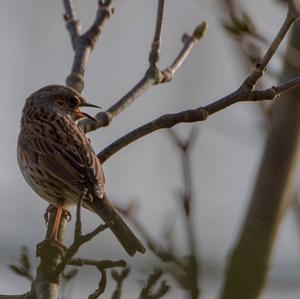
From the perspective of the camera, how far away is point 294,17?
518 centimetres

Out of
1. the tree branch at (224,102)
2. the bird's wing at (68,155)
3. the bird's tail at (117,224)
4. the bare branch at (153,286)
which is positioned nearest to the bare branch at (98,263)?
the bare branch at (153,286)

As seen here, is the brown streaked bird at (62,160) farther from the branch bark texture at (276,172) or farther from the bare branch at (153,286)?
the bare branch at (153,286)

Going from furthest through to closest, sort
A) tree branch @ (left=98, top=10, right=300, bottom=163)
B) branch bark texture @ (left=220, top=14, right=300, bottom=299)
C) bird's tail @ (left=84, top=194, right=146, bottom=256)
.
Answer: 1. branch bark texture @ (left=220, top=14, right=300, bottom=299)
2. bird's tail @ (left=84, top=194, right=146, bottom=256)
3. tree branch @ (left=98, top=10, right=300, bottom=163)

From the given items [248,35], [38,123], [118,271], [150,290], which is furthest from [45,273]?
[38,123]

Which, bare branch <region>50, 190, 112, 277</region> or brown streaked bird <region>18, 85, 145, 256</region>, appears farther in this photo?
brown streaked bird <region>18, 85, 145, 256</region>

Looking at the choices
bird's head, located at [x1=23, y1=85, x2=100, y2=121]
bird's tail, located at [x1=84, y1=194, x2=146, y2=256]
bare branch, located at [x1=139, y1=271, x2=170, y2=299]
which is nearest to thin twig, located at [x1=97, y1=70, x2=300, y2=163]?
bird's tail, located at [x1=84, y1=194, x2=146, y2=256]

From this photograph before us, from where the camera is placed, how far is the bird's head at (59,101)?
8492mm

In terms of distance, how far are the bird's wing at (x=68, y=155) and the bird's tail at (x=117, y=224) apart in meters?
0.11

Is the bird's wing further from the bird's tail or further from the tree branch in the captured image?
the tree branch

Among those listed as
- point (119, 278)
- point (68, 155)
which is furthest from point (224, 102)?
point (68, 155)

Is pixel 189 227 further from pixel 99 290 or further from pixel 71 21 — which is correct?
pixel 71 21

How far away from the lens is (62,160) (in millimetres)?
7957

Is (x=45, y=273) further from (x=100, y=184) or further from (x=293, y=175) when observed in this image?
(x=293, y=175)

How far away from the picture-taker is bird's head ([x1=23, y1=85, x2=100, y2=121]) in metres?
8.49
